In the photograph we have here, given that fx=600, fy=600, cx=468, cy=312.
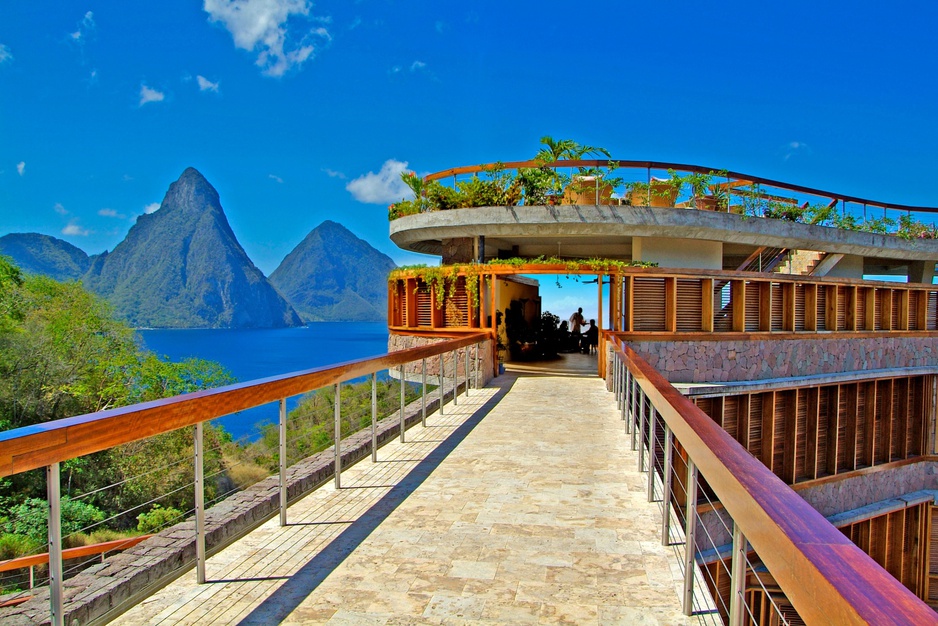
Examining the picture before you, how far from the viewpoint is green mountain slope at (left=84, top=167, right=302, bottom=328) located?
144500mm

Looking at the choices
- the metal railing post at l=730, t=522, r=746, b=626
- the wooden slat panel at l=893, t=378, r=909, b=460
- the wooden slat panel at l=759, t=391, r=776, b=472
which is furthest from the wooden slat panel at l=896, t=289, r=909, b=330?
the metal railing post at l=730, t=522, r=746, b=626

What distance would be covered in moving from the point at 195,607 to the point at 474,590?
1432mm

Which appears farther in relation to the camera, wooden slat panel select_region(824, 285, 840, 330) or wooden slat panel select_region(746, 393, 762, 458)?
wooden slat panel select_region(824, 285, 840, 330)

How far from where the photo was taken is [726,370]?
1478cm

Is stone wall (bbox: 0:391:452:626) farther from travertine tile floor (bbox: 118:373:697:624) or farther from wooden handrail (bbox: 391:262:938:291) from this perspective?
wooden handrail (bbox: 391:262:938:291)

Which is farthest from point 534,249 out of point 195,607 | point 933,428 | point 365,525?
point 195,607

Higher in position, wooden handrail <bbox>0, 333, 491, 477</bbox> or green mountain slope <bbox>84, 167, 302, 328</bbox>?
green mountain slope <bbox>84, 167, 302, 328</bbox>

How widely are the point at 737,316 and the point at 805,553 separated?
1485 cm

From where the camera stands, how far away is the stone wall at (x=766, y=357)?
563 inches

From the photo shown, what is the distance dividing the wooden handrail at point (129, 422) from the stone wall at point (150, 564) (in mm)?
813

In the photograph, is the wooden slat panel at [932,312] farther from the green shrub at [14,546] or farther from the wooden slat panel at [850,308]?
the green shrub at [14,546]

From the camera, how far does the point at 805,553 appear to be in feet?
4.63

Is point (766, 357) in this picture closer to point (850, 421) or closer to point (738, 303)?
point (738, 303)

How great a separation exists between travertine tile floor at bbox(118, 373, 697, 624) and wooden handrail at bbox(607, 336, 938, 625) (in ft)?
4.10
